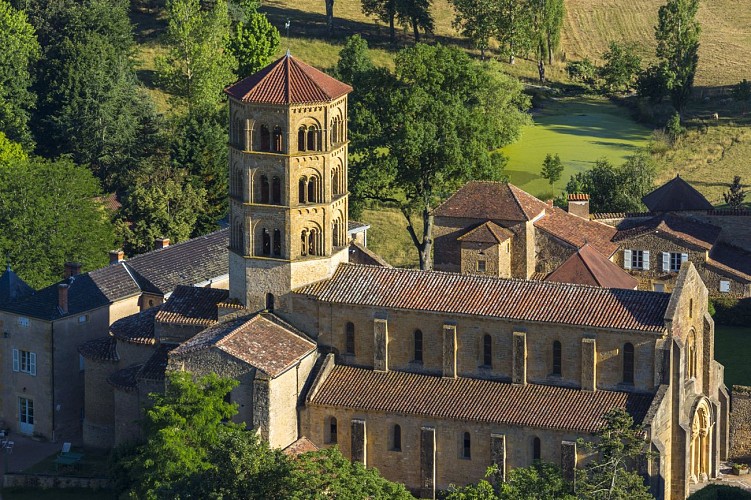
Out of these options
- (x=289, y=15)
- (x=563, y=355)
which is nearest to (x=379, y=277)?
(x=563, y=355)

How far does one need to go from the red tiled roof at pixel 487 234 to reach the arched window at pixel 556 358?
2139 centimetres

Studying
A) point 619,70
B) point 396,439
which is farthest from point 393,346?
point 619,70

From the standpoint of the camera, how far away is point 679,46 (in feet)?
451

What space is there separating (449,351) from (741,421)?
14.6m

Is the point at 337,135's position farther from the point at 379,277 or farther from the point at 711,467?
the point at 711,467

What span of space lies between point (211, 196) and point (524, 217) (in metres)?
23.7

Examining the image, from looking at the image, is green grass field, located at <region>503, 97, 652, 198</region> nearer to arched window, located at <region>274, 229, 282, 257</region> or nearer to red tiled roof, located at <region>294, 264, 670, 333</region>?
red tiled roof, located at <region>294, 264, 670, 333</region>

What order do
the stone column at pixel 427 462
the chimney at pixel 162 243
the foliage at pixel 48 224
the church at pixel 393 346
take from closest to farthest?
the church at pixel 393 346 → the stone column at pixel 427 462 → the chimney at pixel 162 243 → the foliage at pixel 48 224

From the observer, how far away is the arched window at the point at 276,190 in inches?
3051

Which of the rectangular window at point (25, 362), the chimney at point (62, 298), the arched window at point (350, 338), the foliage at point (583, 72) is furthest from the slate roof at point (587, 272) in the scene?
the foliage at point (583, 72)

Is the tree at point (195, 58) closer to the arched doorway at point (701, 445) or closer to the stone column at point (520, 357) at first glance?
the stone column at point (520, 357)

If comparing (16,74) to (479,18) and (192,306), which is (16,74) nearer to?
(479,18)

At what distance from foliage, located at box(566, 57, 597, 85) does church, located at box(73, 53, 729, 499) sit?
70.8 meters

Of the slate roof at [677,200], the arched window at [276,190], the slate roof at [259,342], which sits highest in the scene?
the arched window at [276,190]
